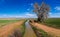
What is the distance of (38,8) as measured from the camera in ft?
108

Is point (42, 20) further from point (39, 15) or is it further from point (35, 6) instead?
point (35, 6)

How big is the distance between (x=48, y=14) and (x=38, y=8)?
336 centimetres

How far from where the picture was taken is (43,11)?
32.1 m

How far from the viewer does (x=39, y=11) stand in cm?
3281

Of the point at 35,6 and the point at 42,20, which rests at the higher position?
the point at 35,6

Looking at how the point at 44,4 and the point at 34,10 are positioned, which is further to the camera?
the point at 34,10

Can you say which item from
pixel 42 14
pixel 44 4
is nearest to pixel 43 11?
pixel 42 14

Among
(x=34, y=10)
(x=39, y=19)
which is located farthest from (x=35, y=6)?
(x=39, y=19)

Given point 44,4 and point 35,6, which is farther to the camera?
point 35,6

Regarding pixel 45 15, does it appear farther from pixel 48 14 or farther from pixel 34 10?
pixel 34 10

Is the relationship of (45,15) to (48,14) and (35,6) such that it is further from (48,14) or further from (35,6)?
(35,6)

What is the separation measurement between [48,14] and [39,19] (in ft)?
7.75

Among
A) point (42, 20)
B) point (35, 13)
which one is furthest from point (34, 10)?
point (42, 20)

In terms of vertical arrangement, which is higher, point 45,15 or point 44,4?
point 44,4
